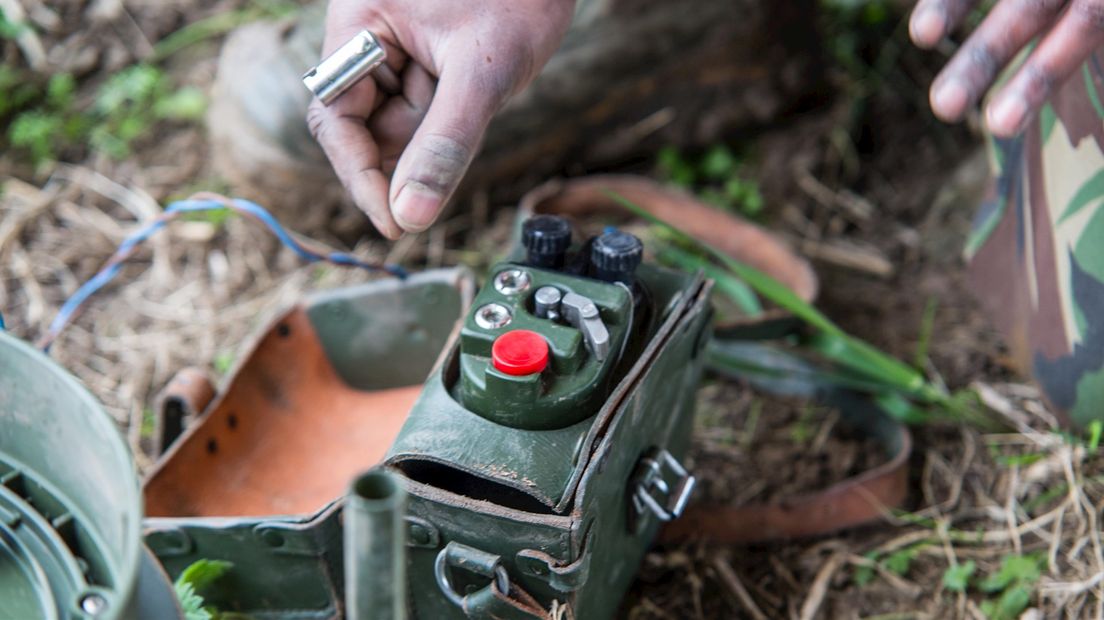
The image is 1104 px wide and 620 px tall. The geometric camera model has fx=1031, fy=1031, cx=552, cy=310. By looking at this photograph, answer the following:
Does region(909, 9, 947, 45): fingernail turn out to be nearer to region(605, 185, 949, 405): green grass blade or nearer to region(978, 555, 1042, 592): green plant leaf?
region(605, 185, 949, 405): green grass blade

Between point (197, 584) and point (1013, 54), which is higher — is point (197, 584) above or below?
below

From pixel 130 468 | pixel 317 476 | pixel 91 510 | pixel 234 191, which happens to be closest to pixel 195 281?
pixel 234 191

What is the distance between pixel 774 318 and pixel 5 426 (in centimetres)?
136

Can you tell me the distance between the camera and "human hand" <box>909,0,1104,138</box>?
1197 mm

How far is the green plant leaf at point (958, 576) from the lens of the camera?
174 cm

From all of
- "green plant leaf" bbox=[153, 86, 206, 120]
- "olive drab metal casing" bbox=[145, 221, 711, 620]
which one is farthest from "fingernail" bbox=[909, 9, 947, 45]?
"green plant leaf" bbox=[153, 86, 206, 120]

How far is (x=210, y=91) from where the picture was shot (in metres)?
2.88

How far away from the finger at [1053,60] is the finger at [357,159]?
0.80 m

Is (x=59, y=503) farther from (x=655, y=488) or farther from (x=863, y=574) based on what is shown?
(x=863, y=574)

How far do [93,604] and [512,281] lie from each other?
653mm

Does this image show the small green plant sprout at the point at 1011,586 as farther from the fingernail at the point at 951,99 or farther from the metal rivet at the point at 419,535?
the metal rivet at the point at 419,535

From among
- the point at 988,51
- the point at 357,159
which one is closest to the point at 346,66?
the point at 357,159

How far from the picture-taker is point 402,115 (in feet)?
5.35

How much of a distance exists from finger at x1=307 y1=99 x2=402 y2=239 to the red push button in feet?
0.95
